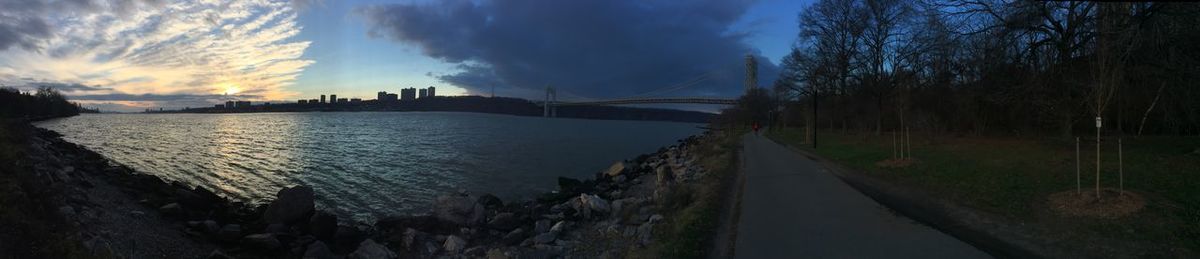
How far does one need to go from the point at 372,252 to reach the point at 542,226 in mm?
3244

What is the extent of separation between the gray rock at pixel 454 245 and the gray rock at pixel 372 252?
958 mm

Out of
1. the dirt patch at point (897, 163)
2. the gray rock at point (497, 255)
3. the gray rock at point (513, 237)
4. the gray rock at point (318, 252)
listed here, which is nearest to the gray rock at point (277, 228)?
the gray rock at point (318, 252)

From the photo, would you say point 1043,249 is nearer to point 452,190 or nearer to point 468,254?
point 468,254

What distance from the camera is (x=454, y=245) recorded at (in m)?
10.4

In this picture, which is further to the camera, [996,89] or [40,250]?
[996,89]

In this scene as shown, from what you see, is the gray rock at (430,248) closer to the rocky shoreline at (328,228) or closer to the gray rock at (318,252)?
the rocky shoreline at (328,228)

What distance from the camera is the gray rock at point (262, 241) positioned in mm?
10625

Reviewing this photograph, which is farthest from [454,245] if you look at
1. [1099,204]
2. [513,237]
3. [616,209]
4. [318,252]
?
[1099,204]

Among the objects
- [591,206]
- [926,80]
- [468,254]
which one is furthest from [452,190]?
[926,80]

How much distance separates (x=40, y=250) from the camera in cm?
729

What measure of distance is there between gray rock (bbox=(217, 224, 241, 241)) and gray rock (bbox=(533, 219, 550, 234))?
592 cm

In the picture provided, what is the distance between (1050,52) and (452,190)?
19.8m

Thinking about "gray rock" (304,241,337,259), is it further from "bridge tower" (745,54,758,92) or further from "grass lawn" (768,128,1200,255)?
"bridge tower" (745,54,758,92)

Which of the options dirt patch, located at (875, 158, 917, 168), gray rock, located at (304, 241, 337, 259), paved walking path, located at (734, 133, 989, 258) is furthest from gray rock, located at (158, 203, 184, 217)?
dirt patch, located at (875, 158, 917, 168)
